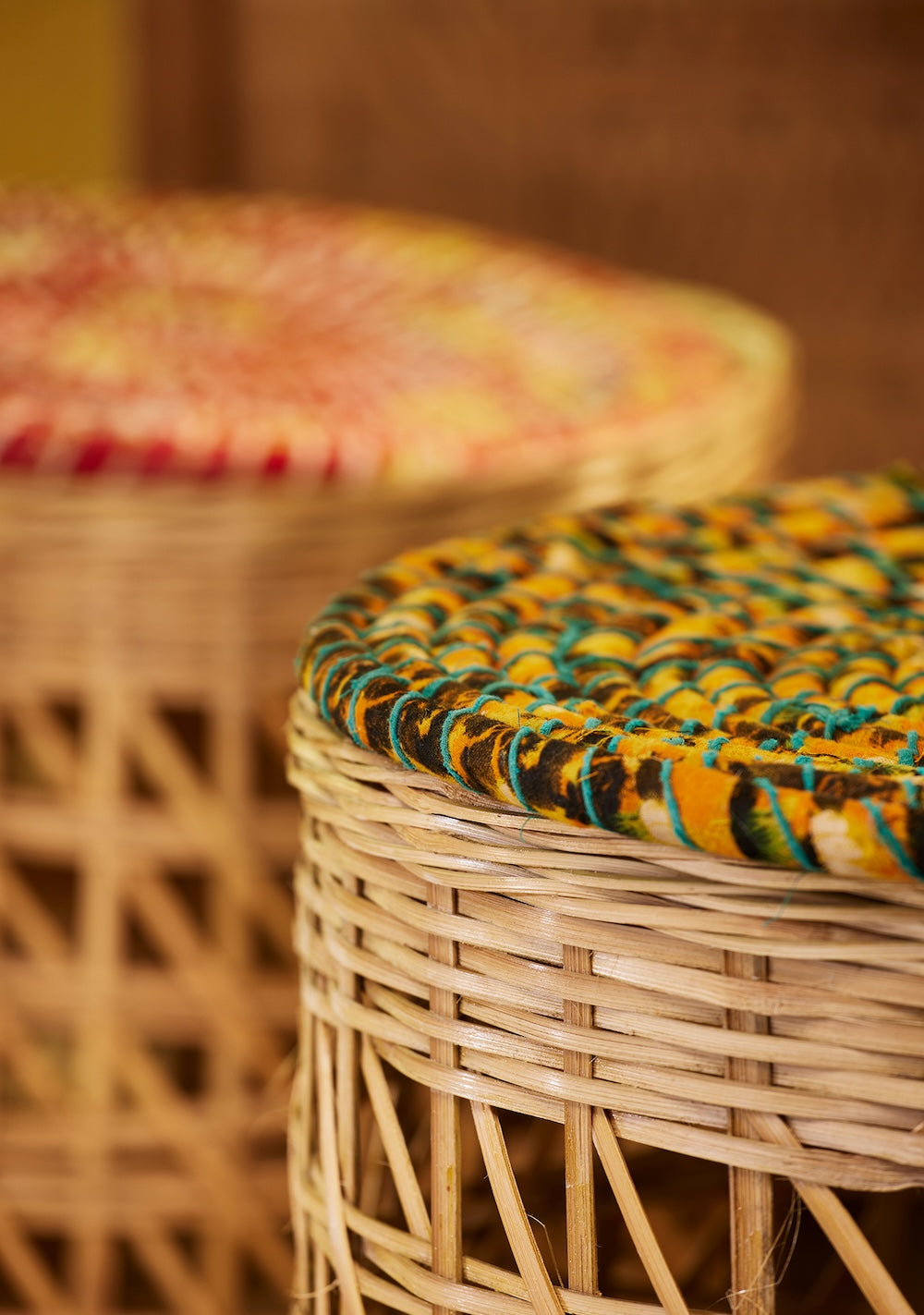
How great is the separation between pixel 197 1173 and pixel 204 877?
0.23m

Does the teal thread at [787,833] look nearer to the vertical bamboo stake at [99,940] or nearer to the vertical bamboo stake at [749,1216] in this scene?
the vertical bamboo stake at [749,1216]

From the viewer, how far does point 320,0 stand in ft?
5.95

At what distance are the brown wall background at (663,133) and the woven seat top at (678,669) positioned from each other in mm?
873

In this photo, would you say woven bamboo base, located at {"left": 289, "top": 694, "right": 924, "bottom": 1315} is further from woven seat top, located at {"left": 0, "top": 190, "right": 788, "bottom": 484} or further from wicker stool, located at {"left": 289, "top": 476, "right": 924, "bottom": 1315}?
woven seat top, located at {"left": 0, "top": 190, "right": 788, "bottom": 484}

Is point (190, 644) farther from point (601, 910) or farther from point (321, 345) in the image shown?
point (601, 910)

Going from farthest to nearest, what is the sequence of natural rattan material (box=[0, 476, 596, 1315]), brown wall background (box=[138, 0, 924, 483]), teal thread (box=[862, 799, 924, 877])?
A: 1. brown wall background (box=[138, 0, 924, 483])
2. natural rattan material (box=[0, 476, 596, 1315])
3. teal thread (box=[862, 799, 924, 877])

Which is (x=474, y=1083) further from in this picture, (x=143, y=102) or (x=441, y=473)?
(x=143, y=102)

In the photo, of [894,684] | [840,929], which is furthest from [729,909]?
[894,684]

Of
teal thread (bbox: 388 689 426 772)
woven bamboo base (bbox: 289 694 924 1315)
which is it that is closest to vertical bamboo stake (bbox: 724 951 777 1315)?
woven bamboo base (bbox: 289 694 924 1315)

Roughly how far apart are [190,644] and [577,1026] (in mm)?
413

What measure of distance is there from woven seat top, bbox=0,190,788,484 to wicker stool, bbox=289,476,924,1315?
0.25 metres

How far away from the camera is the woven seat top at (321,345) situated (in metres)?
0.81

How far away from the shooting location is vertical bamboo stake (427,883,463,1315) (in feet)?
1.49

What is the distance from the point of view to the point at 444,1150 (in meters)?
0.46
